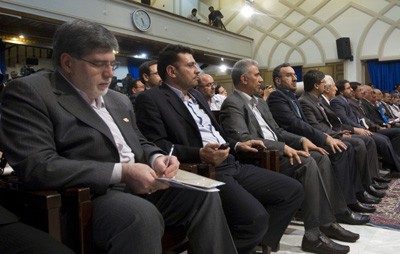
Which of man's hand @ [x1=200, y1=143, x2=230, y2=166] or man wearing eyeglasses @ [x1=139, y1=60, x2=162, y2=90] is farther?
man wearing eyeglasses @ [x1=139, y1=60, x2=162, y2=90]

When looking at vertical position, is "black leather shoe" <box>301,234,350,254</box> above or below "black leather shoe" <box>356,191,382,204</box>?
below

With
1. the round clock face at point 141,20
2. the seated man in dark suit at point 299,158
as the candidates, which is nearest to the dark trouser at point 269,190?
the seated man in dark suit at point 299,158

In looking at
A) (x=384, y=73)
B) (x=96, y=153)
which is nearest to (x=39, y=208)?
(x=96, y=153)

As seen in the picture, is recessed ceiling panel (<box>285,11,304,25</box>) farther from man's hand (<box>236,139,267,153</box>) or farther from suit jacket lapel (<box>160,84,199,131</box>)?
suit jacket lapel (<box>160,84,199,131</box>)

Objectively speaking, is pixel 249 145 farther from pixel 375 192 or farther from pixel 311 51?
pixel 311 51

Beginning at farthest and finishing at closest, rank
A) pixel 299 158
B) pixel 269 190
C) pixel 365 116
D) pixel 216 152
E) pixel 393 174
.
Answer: pixel 365 116
pixel 393 174
pixel 299 158
pixel 269 190
pixel 216 152

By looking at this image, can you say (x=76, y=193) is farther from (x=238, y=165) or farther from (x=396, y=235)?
(x=396, y=235)

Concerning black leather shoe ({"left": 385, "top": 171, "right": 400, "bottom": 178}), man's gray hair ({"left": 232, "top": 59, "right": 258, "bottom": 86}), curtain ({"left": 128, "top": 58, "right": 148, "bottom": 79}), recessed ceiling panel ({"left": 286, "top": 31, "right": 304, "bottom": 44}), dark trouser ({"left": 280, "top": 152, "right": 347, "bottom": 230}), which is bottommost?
black leather shoe ({"left": 385, "top": 171, "right": 400, "bottom": 178})

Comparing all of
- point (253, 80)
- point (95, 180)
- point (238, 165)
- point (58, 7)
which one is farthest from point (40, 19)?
point (95, 180)

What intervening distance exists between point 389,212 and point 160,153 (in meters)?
2.01

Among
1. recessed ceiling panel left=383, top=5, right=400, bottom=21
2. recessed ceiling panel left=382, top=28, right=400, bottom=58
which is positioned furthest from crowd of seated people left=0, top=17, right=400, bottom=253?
recessed ceiling panel left=383, top=5, right=400, bottom=21

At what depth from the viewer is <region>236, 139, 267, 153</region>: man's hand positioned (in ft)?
6.15

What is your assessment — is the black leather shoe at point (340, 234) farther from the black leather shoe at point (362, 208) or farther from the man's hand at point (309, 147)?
the black leather shoe at point (362, 208)

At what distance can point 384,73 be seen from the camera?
845cm
